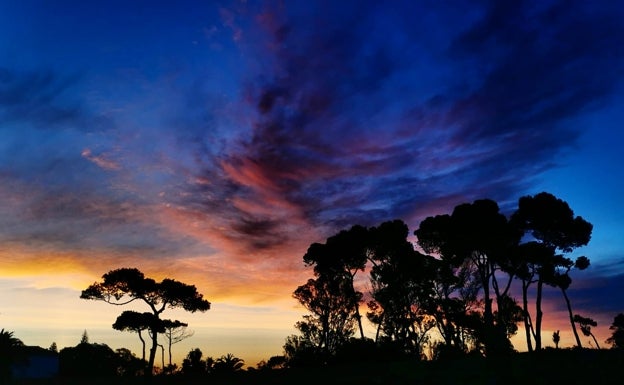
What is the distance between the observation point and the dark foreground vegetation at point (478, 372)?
53.6 feet

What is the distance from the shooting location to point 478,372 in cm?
1711

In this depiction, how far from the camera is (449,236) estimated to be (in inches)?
1551

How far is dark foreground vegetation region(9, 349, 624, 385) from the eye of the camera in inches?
643

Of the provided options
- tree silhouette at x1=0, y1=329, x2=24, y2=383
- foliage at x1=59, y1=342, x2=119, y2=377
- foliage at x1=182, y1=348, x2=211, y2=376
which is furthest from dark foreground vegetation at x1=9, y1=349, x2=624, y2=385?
foliage at x1=59, y1=342, x2=119, y2=377

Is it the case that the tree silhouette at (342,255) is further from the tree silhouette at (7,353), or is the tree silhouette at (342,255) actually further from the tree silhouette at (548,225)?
the tree silhouette at (7,353)

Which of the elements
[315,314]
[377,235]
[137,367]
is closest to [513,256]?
[377,235]

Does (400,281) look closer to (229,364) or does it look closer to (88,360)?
(229,364)

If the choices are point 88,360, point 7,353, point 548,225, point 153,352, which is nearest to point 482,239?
point 548,225

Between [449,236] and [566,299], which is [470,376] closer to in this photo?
[449,236]

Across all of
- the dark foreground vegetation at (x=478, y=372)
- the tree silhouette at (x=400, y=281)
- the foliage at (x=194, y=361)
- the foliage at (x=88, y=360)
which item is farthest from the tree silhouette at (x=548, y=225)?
the foliage at (x=88, y=360)

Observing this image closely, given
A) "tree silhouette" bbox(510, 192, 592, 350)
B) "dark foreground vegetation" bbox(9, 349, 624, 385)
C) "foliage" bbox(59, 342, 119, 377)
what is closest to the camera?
"dark foreground vegetation" bbox(9, 349, 624, 385)

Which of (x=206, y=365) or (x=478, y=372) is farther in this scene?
(x=206, y=365)

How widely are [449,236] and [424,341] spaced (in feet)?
43.0

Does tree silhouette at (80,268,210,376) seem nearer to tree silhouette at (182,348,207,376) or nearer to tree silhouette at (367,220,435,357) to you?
tree silhouette at (182,348,207,376)
